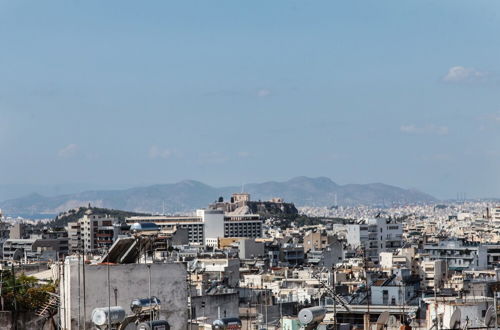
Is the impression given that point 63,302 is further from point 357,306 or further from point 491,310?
point 357,306

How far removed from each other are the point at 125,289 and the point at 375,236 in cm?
8602

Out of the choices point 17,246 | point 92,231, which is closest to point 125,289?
point 17,246

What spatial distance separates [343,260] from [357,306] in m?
40.4

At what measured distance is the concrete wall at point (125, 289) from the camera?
15.1 meters

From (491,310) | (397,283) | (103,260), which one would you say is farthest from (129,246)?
(397,283)

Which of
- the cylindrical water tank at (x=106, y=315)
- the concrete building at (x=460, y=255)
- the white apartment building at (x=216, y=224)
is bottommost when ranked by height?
the cylindrical water tank at (x=106, y=315)

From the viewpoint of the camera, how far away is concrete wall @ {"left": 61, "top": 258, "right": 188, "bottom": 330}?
49.4 feet

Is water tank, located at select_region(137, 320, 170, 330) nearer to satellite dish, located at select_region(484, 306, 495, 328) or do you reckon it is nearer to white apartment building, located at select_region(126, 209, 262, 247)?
satellite dish, located at select_region(484, 306, 495, 328)

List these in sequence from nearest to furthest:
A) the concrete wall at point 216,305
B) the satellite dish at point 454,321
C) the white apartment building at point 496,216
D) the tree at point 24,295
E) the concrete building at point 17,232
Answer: the satellite dish at point 454,321 → the tree at point 24,295 → the concrete wall at point 216,305 → the concrete building at point 17,232 → the white apartment building at point 496,216

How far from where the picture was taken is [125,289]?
1538 cm

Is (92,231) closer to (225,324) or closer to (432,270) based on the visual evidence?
(432,270)

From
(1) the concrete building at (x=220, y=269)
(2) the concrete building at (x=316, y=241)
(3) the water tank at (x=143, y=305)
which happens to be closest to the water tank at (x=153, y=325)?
(3) the water tank at (x=143, y=305)

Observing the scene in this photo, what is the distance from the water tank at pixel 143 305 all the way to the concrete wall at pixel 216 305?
15056mm

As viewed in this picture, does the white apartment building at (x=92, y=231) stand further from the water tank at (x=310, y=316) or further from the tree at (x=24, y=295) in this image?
the water tank at (x=310, y=316)
